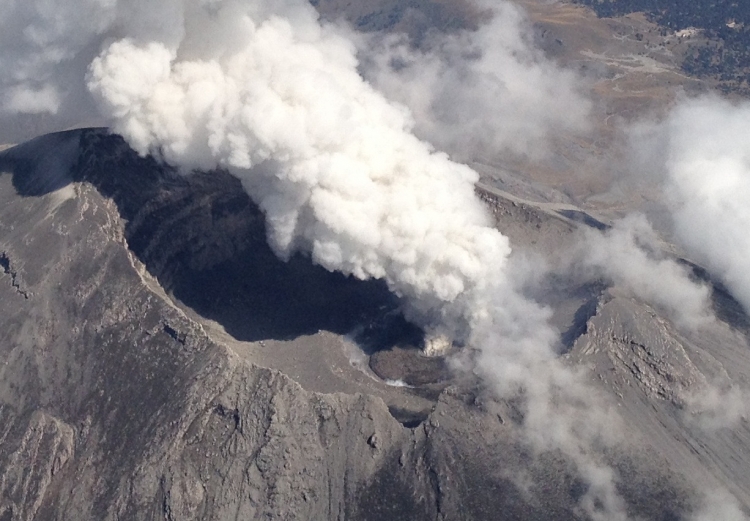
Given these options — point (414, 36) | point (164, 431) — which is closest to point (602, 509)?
point (164, 431)

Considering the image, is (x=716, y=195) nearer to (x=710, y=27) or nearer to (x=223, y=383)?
(x=223, y=383)

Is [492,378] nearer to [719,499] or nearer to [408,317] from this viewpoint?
[408,317]

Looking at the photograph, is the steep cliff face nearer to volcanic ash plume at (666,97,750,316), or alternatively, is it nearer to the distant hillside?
volcanic ash plume at (666,97,750,316)

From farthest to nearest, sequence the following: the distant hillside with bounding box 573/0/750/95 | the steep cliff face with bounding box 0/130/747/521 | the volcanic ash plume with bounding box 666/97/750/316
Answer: the distant hillside with bounding box 573/0/750/95 < the volcanic ash plume with bounding box 666/97/750/316 < the steep cliff face with bounding box 0/130/747/521

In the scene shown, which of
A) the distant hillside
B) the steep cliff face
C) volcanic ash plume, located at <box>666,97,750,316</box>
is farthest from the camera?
the distant hillside

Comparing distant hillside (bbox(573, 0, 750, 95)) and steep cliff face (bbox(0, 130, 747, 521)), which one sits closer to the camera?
steep cliff face (bbox(0, 130, 747, 521))

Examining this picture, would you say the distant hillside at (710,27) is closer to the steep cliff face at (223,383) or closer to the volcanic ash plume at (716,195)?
the volcanic ash plume at (716,195)

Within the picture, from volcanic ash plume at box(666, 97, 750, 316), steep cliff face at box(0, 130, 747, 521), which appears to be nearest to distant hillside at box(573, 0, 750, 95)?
volcanic ash plume at box(666, 97, 750, 316)
